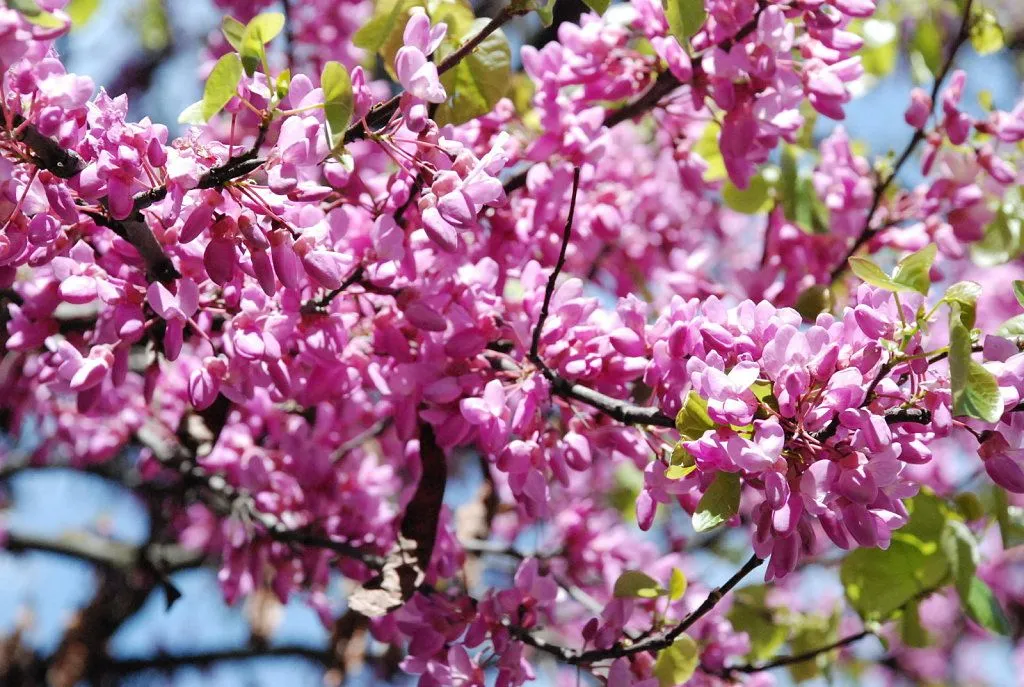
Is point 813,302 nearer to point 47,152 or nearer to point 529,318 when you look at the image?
point 529,318

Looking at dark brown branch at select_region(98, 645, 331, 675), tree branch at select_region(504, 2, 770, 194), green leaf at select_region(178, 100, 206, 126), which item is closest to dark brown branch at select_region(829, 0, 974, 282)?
tree branch at select_region(504, 2, 770, 194)

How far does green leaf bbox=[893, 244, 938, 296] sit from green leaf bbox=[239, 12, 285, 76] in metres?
0.66

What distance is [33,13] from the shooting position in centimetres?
82

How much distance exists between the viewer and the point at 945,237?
1706 millimetres

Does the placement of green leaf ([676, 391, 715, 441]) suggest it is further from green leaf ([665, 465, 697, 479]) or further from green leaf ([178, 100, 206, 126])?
green leaf ([178, 100, 206, 126])

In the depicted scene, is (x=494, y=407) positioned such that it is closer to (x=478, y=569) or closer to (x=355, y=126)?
(x=355, y=126)

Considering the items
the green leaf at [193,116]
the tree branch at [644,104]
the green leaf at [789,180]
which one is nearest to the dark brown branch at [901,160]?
the green leaf at [789,180]

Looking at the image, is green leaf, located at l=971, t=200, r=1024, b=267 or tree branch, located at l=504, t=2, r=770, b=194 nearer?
tree branch, located at l=504, t=2, r=770, b=194

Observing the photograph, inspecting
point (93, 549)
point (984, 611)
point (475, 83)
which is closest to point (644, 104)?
point (475, 83)

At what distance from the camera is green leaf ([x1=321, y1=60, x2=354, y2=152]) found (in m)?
0.94

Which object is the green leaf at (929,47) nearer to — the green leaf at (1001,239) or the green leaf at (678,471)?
the green leaf at (1001,239)

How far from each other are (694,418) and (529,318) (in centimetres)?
34

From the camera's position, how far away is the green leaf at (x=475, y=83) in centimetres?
125

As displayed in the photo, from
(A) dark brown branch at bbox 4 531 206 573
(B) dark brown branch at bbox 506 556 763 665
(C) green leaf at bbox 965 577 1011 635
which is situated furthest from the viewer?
(A) dark brown branch at bbox 4 531 206 573
